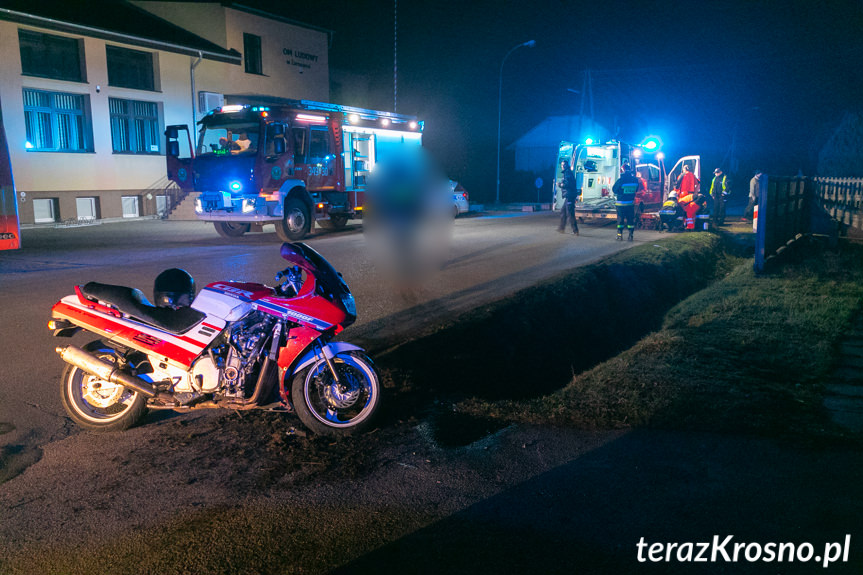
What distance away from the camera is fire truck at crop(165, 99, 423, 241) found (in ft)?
53.7

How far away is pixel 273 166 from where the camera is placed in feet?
54.2

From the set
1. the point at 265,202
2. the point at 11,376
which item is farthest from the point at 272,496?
the point at 265,202

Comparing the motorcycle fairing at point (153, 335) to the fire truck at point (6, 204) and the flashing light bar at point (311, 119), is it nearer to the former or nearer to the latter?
the fire truck at point (6, 204)

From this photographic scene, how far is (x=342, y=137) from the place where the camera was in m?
18.7

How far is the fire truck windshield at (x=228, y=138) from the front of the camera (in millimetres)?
16547

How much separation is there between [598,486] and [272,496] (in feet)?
6.23

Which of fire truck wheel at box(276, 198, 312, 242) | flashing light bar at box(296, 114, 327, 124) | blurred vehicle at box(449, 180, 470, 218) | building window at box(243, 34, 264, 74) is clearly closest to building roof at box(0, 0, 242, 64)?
building window at box(243, 34, 264, 74)

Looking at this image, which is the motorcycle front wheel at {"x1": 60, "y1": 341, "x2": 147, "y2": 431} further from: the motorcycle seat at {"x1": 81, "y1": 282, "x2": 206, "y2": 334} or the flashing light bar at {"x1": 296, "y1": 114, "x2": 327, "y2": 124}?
the flashing light bar at {"x1": 296, "y1": 114, "x2": 327, "y2": 124}

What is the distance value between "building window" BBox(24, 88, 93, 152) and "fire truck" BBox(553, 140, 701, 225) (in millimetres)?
18314

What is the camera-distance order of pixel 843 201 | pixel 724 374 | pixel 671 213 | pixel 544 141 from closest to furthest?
pixel 724 374 → pixel 843 201 → pixel 671 213 → pixel 544 141

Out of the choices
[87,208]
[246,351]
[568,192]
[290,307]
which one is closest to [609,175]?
[568,192]

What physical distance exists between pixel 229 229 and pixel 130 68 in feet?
44.8

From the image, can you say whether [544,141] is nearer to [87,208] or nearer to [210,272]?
[87,208]

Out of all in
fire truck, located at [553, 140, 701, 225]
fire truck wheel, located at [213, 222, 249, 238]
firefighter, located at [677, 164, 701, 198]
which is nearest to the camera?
fire truck wheel, located at [213, 222, 249, 238]
